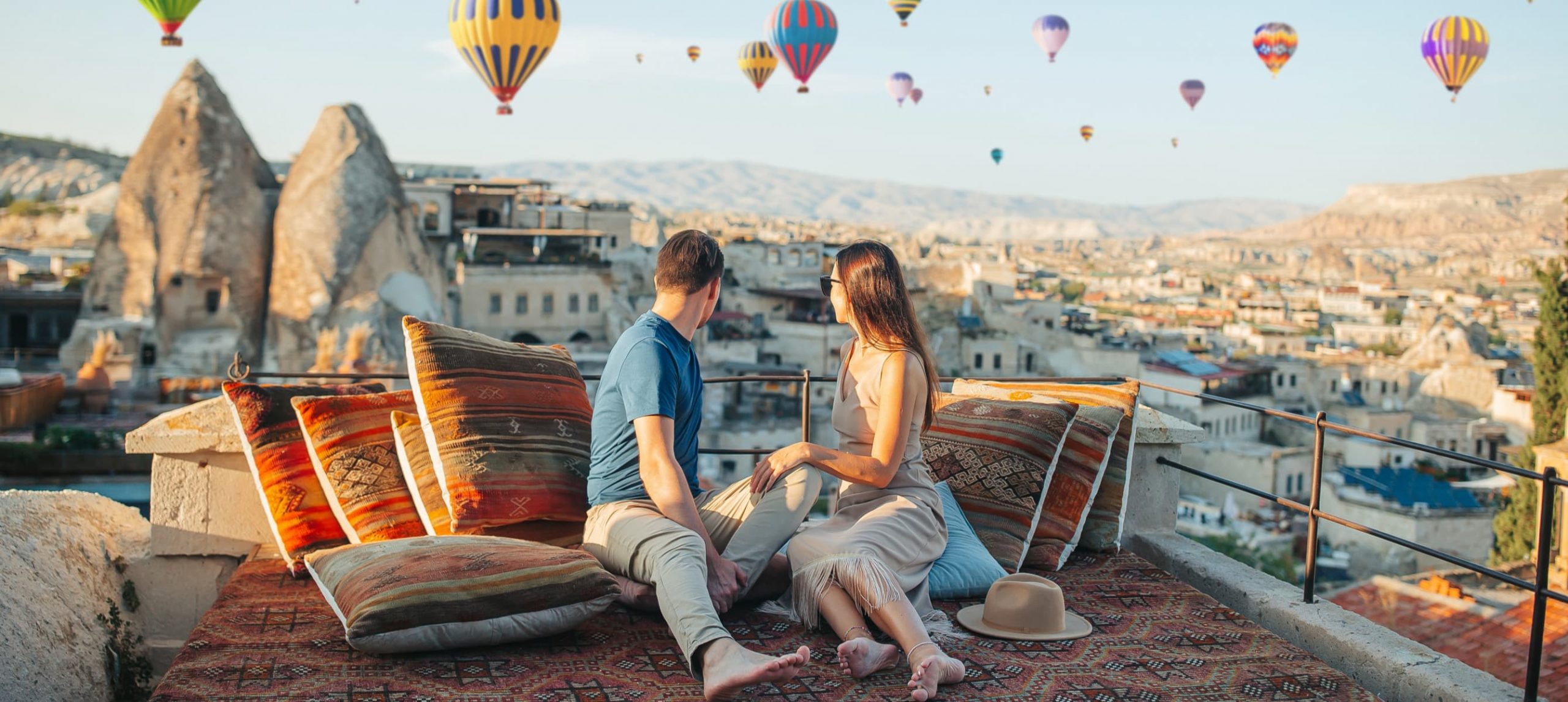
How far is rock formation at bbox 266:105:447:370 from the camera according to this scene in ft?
122

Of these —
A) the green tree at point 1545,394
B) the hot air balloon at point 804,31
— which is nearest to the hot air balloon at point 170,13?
the hot air balloon at point 804,31

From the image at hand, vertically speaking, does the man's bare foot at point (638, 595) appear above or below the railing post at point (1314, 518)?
below

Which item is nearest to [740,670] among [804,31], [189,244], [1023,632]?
[1023,632]

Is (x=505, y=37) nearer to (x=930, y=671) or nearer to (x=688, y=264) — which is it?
(x=688, y=264)

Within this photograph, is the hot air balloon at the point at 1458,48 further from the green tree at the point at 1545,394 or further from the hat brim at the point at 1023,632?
the hat brim at the point at 1023,632

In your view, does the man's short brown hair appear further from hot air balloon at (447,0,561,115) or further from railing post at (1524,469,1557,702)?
hot air balloon at (447,0,561,115)

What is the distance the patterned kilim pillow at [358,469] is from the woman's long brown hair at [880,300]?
1682mm

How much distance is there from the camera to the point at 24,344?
36750mm

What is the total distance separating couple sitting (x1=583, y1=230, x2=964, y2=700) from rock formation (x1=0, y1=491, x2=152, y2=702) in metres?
1.60

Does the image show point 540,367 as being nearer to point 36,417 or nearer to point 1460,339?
point 36,417

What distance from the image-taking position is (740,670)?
316cm

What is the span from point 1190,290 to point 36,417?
99.7 meters

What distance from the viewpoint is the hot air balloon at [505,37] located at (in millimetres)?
25438

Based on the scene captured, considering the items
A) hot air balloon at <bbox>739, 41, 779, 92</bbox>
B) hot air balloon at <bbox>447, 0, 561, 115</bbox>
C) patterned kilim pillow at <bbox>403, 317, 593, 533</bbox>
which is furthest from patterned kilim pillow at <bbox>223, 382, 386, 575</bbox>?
hot air balloon at <bbox>739, 41, 779, 92</bbox>
